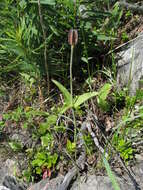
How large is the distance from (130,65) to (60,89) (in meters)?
0.61

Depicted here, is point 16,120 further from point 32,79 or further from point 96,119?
point 96,119

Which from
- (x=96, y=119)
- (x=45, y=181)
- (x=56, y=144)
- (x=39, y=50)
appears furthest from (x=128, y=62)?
(x=45, y=181)

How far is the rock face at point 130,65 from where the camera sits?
78.6 inches

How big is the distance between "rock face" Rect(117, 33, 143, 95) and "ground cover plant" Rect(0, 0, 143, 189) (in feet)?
0.20

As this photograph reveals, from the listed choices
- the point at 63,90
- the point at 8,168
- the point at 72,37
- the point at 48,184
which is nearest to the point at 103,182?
the point at 48,184

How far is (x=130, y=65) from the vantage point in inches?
81.7

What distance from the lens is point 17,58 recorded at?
192 centimetres

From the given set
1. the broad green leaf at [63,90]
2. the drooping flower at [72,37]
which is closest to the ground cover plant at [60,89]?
the broad green leaf at [63,90]

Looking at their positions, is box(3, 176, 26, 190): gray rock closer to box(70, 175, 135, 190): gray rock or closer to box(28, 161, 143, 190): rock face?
box(28, 161, 143, 190): rock face

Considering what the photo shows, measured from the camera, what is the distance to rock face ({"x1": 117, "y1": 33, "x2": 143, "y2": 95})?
1996mm

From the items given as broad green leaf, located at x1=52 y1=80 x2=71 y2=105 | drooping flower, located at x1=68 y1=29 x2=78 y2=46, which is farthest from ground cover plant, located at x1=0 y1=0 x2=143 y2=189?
drooping flower, located at x1=68 y1=29 x2=78 y2=46

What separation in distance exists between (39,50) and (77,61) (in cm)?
31

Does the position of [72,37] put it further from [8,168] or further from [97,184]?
[8,168]

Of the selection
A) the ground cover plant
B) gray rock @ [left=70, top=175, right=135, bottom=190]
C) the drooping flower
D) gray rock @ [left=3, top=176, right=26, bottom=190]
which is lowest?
gray rock @ [left=3, top=176, right=26, bottom=190]
